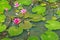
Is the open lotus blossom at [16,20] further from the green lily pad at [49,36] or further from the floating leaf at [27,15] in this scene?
the green lily pad at [49,36]

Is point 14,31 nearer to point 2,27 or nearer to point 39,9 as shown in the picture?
point 2,27

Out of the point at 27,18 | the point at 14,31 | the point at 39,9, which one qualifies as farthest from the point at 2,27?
the point at 39,9

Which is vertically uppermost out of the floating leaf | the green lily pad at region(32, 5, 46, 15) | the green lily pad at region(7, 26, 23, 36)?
the green lily pad at region(32, 5, 46, 15)

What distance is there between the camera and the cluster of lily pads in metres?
1.65

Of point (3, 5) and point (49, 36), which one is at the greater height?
point (3, 5)

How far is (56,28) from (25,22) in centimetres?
33

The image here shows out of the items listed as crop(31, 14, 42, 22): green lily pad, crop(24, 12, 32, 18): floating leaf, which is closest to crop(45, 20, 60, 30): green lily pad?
crop(31, 14, 42, 22): green lily pad

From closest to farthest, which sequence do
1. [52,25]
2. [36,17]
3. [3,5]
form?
[52,25]
[36,17]
[3,5]

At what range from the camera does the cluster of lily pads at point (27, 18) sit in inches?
65.1

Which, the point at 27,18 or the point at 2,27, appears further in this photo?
the point at 27,18

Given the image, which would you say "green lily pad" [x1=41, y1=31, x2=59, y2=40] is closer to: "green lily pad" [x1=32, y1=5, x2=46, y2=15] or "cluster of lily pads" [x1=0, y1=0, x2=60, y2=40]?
"cluster of lily pads" [x1=0, y1=0, x2=60, y2=40]

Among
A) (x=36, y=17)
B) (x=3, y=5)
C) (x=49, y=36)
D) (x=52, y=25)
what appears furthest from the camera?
(x=3, y=5)

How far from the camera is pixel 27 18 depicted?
1.85 meters

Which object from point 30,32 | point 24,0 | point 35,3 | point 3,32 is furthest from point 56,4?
point 3,32
